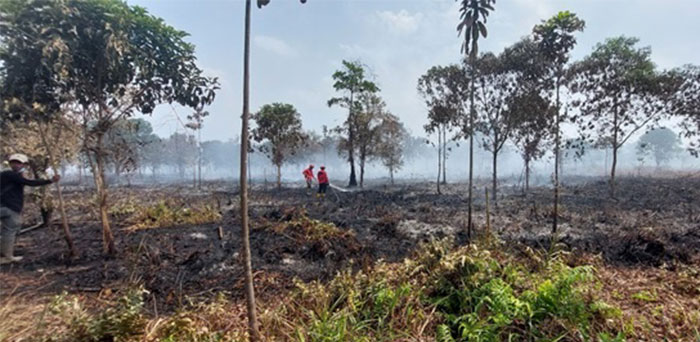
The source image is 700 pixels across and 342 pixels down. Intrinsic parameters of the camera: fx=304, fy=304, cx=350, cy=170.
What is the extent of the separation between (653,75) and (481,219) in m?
12.1

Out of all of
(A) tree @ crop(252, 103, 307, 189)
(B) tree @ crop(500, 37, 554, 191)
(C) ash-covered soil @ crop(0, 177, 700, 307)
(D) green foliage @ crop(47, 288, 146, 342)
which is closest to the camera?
(D) green foliage @ crop(47, 288, 146, 342)

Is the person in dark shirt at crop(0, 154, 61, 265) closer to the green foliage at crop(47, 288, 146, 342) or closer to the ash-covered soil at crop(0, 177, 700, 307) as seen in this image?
the ash-covered soil at crop(0, 177, 700, 307)

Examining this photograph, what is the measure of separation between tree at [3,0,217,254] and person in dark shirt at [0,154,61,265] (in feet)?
3.37

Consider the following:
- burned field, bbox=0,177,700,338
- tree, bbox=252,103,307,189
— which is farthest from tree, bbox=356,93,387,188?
burned field, bbox=0,177,700,338

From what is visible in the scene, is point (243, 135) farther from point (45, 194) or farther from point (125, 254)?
point (45, 194)

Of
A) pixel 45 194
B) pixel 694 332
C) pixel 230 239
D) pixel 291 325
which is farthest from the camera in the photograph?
pixel 45 194

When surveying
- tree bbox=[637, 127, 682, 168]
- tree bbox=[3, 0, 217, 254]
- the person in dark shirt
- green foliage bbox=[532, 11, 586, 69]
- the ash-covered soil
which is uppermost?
tree bbox=[637, 127, 682, 168]

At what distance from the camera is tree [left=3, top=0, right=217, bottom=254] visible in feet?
14.4

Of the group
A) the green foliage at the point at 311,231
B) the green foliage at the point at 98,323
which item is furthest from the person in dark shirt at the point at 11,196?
the green foliage at the point at 311,231

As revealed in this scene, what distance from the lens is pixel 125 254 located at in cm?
615

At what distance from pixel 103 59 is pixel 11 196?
2965 millimetres

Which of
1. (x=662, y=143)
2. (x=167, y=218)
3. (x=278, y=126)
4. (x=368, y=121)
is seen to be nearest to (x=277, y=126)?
(x=278, y=126)

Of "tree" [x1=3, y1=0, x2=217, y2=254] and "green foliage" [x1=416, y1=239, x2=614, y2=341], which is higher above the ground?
"tree" [x1=3, y1=0, x2=217, y2=254]

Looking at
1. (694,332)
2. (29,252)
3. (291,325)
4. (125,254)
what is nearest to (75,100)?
(125,254)
